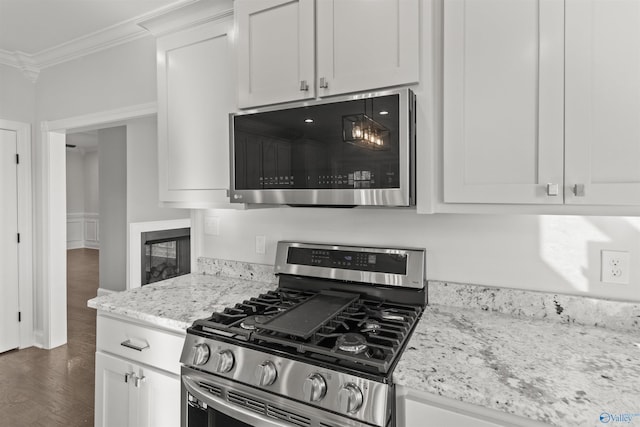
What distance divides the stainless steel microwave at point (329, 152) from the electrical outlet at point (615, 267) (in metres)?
0.76

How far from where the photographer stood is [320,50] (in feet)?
4.88

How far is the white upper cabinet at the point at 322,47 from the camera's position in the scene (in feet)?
4.41

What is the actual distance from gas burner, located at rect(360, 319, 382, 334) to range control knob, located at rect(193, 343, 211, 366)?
0.57 m

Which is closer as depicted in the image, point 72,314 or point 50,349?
point 50,349

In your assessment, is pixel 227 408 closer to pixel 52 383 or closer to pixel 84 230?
pixel 52 383

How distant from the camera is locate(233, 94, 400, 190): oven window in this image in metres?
1.31

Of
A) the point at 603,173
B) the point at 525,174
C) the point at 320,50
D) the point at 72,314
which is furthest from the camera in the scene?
the point at 72,314

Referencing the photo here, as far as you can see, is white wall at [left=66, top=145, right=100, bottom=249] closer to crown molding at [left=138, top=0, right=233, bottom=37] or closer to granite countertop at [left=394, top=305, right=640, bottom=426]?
crown molding at [left=138, top=0, right=233, bottom=37]

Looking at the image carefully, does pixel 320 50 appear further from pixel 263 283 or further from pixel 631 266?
pixel 631 266

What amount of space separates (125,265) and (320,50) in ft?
13.9

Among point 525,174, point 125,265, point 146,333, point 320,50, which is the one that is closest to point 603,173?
point 525,174

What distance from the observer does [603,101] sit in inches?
43.6

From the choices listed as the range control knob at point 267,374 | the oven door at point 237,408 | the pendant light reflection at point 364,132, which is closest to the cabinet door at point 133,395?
the oven door at point 237,408

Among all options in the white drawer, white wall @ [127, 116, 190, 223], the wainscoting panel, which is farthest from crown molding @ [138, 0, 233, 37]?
the wainscoting panel
